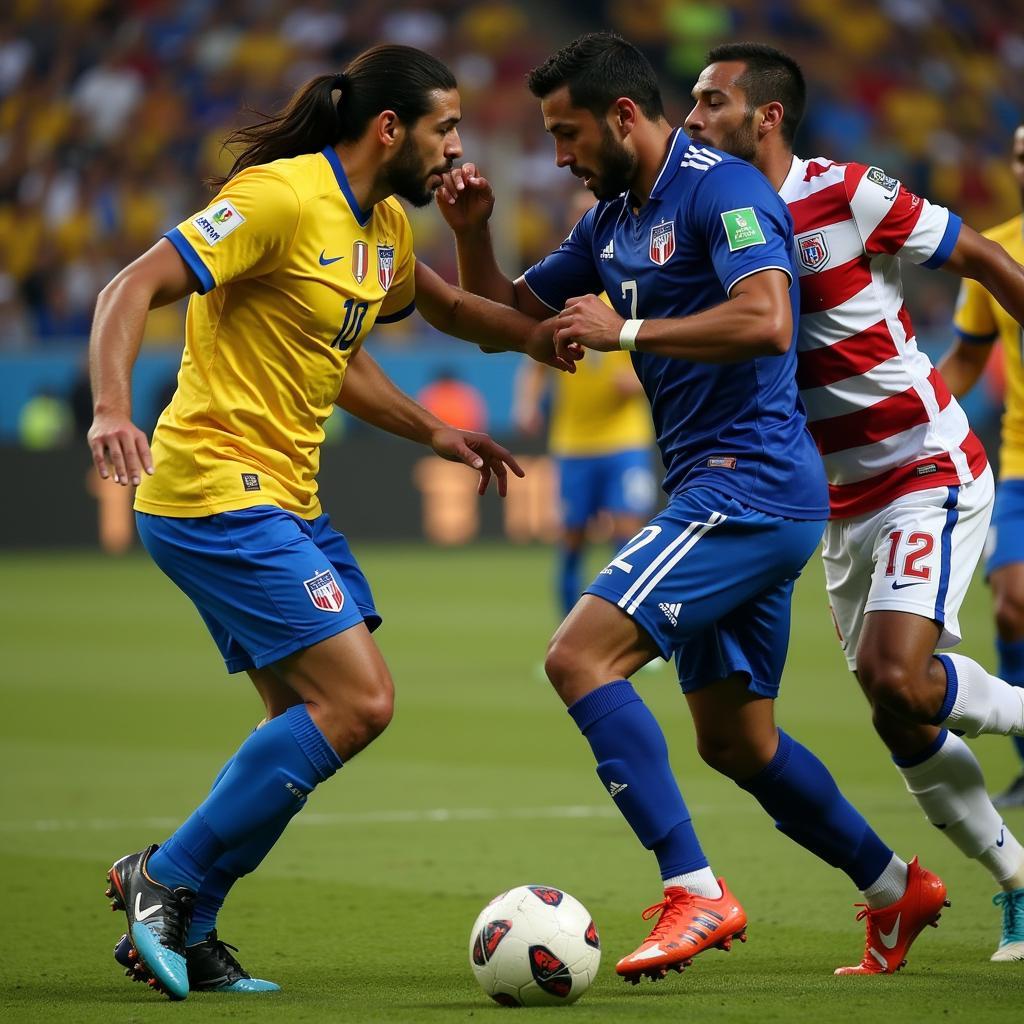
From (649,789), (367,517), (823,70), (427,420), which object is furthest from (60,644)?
(823,70)

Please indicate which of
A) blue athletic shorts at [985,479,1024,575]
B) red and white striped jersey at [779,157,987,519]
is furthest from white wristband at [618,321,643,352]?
blue athletic shorts at [985,479,1024,575]

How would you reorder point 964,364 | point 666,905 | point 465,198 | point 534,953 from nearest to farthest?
point 534,953 < point 666,905 < point 465,198 < point 964,364

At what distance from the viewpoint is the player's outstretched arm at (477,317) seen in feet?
17.4

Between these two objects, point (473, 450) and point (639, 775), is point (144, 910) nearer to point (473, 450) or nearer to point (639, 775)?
point (639, 775)

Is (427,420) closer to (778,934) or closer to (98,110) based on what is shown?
(778,934)

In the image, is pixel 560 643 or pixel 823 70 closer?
pixel 560 643

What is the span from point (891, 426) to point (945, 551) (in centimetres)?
38

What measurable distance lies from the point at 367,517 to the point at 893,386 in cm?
1572

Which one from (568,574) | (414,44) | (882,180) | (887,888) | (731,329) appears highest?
(414,44)

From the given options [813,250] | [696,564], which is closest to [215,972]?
[696,564]

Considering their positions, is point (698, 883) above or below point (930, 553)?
below

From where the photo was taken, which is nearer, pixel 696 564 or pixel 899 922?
pixel 696 564

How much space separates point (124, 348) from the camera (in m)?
4.28

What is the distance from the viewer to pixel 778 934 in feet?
17.5
